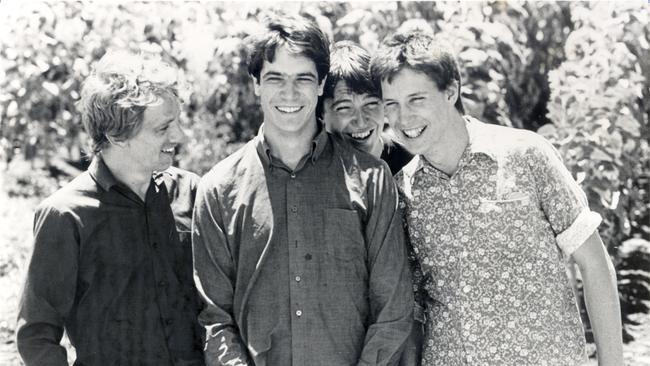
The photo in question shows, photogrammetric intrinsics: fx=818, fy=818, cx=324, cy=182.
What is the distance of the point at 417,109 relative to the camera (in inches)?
116

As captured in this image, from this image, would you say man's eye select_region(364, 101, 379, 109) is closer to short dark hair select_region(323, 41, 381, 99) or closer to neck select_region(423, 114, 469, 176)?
short dark hair select_region(323, 41, 381, 99)

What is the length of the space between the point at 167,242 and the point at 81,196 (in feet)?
1.14

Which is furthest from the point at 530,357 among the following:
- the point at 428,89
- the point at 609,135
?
the point at 609,135

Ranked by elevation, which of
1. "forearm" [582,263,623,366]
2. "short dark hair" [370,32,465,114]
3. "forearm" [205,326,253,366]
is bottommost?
"forearm" [205,326,253,366]

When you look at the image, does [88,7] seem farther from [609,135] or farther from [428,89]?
[609,135]

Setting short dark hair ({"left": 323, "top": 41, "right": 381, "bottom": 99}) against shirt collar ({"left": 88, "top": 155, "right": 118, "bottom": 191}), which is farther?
short dark hair ({"left": 323, "top": 41, "right": 381, "bottom": 99})

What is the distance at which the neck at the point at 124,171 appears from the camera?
300 centimetres

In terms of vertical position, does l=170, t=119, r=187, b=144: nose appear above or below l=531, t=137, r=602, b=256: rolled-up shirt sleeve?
above

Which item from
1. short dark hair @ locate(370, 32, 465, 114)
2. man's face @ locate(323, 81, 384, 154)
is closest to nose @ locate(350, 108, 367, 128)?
man's face @ locate(323, 81, 384, 154)

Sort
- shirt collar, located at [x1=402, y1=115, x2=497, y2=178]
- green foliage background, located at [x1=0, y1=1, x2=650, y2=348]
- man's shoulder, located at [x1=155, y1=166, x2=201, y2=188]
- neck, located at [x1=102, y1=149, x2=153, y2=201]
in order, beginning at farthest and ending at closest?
green foliage background, located at [x1=0, y1=1, x2=650, y2=348], man's shoulder, located at [x1=155, y1=166, x2=201, y2=188], neck, located at [x1=102, y1=149, x2=153, y2=201], shirt collar, located at [x1=402, y1=115, x2=497, y2=178]

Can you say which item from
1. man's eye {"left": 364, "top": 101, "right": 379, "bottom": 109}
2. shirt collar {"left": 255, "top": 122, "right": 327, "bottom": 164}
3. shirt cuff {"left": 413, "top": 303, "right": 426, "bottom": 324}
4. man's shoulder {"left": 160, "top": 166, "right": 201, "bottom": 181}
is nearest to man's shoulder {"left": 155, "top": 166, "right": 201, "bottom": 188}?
man's shoulder {"left": 160, "top": 166, "right": 201, "bottom": 181}

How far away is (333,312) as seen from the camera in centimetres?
280

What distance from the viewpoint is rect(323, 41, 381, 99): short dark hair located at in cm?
337

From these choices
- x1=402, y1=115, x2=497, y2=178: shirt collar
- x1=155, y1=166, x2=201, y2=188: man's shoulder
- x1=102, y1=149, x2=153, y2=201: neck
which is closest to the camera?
x1=402, y1=115, x2=497, y2=178: shirt collar
